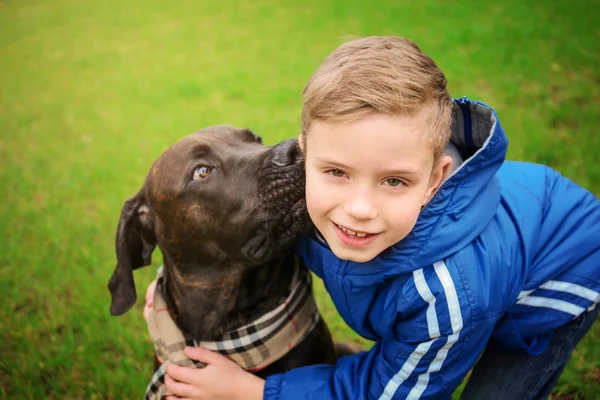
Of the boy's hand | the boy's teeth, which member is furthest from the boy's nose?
the boy's hand

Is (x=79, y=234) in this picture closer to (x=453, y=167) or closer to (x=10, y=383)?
(x=10, y=383)

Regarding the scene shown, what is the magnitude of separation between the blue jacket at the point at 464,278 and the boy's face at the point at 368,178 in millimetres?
182

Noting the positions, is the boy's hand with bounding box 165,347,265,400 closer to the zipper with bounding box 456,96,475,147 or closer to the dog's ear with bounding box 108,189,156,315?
the dog's ear with bounding box 108,189,156,315

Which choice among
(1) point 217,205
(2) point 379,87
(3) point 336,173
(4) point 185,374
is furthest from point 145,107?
(2) point 379,87

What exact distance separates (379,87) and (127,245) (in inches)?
66.7

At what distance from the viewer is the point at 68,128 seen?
25.3ft

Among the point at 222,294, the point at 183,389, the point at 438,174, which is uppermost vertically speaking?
the point at 438,174

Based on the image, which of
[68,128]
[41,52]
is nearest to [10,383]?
[68,128]

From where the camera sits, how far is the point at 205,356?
270cm

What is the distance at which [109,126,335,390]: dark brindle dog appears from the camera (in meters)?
2.47

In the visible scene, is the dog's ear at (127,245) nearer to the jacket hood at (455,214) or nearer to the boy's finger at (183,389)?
the boy's finger at (183,389)

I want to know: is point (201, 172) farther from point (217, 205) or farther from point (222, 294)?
point (222, 294)

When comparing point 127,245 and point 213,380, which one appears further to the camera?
point 127,245

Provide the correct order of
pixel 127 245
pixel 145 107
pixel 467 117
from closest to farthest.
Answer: pixel 467 117 → pixel 127 245 → pixel 145 107
